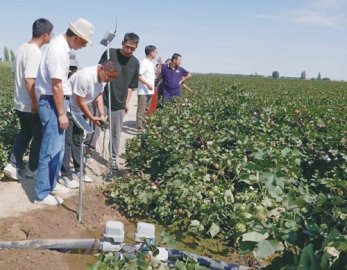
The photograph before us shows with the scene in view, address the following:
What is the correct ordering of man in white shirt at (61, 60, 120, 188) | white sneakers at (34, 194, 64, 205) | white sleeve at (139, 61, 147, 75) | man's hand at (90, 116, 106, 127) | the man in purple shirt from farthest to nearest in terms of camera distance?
the man in purple shirt < white sleeve at (139, 61, 147, 75) < man's hand at (90, 116, 106, 127) < man in white shirt at (61, 60, 120, 188) < white sneakers at (34, 194, 64, 205)

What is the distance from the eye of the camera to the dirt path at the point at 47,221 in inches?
134

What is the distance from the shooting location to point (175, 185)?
14.5ft

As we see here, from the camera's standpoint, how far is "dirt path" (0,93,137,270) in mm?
3394

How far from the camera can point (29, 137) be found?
16.8ft

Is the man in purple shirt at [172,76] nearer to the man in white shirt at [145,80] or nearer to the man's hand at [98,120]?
the man in white shirt at [145,80]

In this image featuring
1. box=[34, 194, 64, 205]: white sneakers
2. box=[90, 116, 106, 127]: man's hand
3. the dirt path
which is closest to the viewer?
the dirt path

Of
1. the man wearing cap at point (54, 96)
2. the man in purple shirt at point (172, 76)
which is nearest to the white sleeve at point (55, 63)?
the man wearing cap at point (54, 96)

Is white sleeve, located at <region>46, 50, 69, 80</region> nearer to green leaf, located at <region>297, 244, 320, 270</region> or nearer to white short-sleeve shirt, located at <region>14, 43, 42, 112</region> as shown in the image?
white short-sleeve shirt, located at <region>14, 43, 42, 112</region>

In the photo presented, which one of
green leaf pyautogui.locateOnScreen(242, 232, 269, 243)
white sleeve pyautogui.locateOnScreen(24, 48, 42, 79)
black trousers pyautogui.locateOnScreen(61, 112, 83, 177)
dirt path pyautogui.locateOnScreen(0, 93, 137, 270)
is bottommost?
dirt path pyautogui.locateOnScreen(0, 93, 137, 270)

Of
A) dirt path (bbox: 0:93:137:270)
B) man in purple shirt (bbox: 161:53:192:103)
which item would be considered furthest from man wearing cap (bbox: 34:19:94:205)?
man in purple shirt (bbox: 161:53:192:103)

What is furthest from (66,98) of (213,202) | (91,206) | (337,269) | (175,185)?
(337,269)

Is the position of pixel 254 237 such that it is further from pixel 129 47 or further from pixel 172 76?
pixel 172 76

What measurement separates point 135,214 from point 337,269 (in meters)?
3.19

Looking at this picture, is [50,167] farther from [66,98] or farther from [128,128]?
[128,128]
